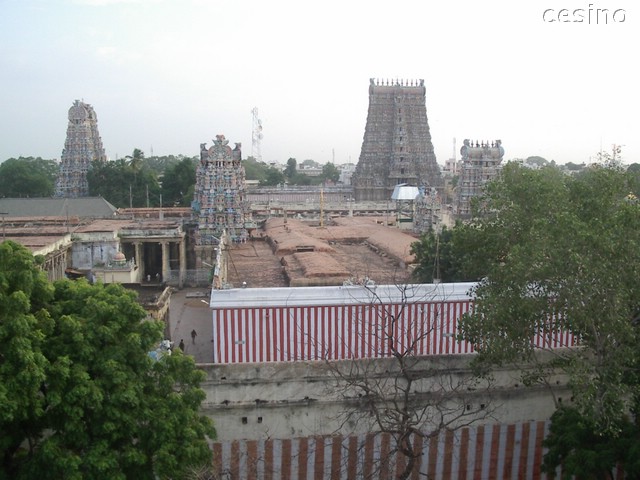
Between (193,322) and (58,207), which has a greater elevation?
(58,207)

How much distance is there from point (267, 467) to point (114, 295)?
5.34 metres

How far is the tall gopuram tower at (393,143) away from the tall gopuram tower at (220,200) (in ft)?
86.2

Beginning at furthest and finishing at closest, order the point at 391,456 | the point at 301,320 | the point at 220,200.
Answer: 1. the point at 220,200
2. the point at 301,320
3. the point at 391,456

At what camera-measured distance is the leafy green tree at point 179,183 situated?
56625mm

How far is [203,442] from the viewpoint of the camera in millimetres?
10594

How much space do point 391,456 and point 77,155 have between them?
50.6 metres

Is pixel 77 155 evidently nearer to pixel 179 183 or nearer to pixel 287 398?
pixel 179 183

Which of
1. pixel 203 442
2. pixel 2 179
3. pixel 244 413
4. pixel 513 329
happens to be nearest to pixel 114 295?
pixel 203 442

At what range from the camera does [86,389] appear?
31.3ft

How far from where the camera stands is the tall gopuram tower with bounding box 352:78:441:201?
197 feet

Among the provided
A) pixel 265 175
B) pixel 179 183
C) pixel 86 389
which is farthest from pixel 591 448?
pixel 265 175

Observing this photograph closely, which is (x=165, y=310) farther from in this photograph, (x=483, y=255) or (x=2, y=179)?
(x=2, y=179)

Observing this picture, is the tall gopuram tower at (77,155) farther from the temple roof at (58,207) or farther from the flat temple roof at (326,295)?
the flat temple roof at (326,295)

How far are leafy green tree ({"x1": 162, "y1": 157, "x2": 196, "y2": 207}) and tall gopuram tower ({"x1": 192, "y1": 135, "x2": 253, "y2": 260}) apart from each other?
20.0 metres
